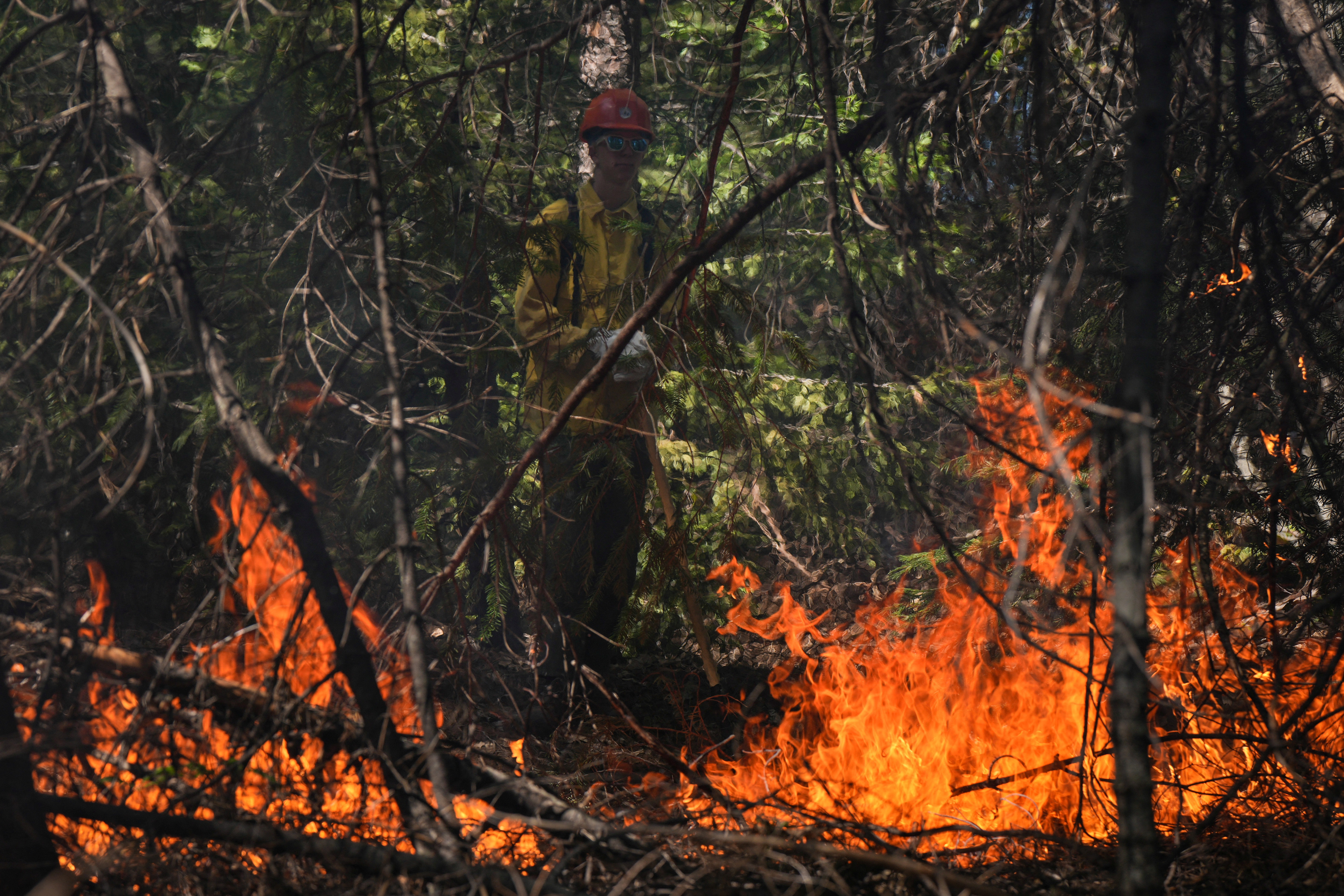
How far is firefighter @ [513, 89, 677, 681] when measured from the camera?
4.59m

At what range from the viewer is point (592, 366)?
5309mm

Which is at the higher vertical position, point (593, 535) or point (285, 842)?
point (593, 535)

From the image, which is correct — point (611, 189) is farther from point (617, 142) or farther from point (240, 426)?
point (240, 426)

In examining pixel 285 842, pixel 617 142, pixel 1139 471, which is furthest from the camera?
pixel 617 142

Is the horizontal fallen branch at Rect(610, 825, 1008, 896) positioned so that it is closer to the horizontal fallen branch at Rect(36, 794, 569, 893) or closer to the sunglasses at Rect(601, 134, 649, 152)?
the horizontal fallen branch at Rect(36, 794, 569, 893)

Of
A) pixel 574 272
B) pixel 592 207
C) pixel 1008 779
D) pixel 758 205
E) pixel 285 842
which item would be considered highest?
pixel 592 207

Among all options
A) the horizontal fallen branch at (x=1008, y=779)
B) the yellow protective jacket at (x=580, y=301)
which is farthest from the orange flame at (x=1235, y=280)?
the yellow protective jacket at (x=580, y=301)

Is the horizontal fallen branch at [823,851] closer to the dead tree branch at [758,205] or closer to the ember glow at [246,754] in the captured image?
the ember glow at [246,754]

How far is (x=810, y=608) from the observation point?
7.96 m

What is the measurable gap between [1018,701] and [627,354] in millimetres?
2682

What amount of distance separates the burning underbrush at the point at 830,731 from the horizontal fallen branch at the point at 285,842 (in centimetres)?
4

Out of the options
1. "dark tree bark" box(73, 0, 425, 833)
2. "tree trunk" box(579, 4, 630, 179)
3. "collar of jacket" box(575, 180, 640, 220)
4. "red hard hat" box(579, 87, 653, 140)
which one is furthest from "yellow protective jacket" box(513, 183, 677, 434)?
"tree trunk" box(579, 4, 630, 179)

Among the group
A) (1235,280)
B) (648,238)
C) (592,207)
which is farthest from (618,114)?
(1235,280)

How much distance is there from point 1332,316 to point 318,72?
5.22m
